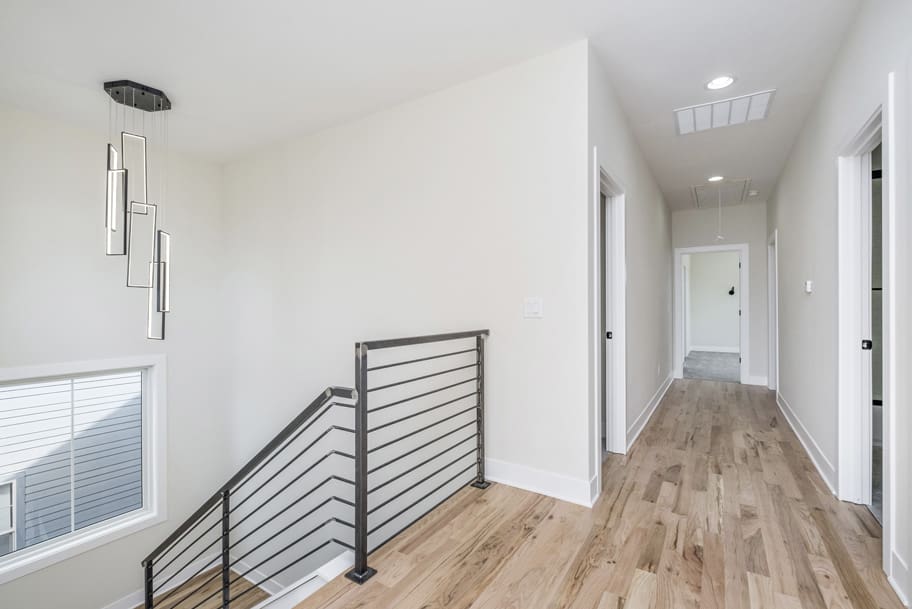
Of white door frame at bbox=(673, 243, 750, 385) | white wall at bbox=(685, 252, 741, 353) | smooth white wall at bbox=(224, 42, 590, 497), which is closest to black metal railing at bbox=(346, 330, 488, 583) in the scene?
smooth white wall at bbox=(224, 42, 590, 497)

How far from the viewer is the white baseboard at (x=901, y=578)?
157 cm

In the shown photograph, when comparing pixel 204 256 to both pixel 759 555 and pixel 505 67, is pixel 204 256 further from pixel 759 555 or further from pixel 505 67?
pixel 759 555

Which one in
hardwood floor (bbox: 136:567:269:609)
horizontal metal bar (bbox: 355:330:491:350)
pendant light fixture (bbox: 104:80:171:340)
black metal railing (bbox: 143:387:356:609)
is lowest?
hardwood floor (bbox: 136:567:269:609)

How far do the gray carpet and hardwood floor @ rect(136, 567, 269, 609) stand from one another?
5.99 metres

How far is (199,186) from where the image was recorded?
441cm

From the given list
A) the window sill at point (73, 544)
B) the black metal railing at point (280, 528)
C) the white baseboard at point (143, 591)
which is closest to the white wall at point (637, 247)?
the black metal railing at point (280, 528)

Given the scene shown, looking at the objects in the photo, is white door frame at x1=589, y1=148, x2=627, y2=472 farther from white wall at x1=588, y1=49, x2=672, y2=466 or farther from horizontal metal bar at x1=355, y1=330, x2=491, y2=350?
horizontal metal bar at x1=355, y1=330, x2=491, y2=350

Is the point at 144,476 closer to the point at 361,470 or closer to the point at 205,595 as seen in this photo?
the point at 205,595

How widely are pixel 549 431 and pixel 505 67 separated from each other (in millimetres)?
2153

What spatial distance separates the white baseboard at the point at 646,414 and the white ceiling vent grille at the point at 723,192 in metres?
2.36

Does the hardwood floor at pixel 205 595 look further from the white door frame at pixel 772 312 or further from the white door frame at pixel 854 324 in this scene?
the white door frame at pixel 772 312

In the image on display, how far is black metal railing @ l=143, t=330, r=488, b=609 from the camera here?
2041 mm

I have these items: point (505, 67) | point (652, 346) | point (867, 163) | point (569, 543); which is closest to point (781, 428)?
point (652, 346)

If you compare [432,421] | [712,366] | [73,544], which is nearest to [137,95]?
[432,421]
